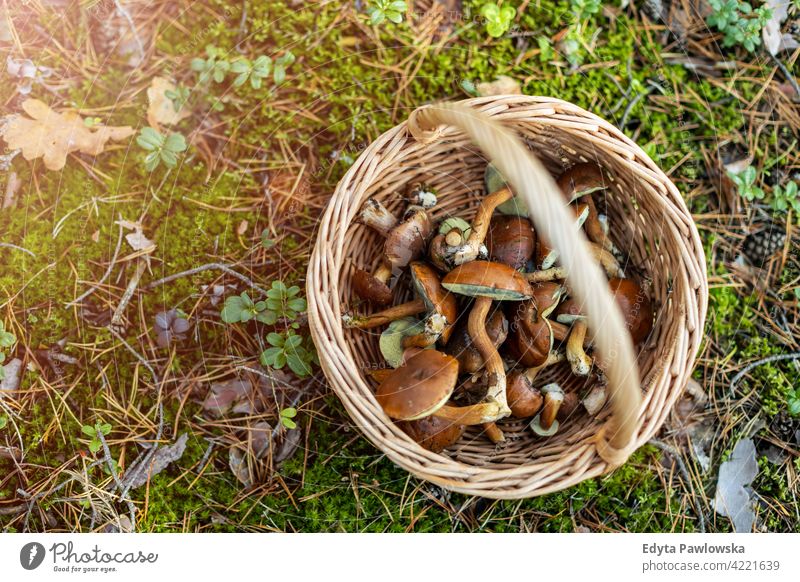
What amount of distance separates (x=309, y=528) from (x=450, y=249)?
93 cm

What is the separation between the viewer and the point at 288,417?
1833mm

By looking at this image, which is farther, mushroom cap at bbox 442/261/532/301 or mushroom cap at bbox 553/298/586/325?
mushroom cap at bbox 553/298/586/325

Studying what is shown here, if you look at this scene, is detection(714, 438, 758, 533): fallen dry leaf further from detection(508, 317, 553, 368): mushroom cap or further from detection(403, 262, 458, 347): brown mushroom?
detection(403, 262, 458, 347): brown mushroom

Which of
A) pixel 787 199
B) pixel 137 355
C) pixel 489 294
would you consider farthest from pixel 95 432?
pixel 787 199

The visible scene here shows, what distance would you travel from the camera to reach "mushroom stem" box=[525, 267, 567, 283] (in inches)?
67.5

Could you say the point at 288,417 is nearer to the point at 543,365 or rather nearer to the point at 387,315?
the point at 387,315

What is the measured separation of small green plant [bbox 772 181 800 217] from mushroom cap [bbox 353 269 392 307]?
140 cm

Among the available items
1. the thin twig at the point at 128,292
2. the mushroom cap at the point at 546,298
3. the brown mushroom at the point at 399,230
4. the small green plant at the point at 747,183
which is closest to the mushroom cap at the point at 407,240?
the brown mushroom at the point at 399,230

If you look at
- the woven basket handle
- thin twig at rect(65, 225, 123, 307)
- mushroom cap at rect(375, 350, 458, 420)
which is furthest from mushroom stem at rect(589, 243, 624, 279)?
thin twig at rect(65, 225, 123, 307)

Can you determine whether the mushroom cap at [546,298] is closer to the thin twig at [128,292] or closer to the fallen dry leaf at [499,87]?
the fallen dry leaf at [499,87]

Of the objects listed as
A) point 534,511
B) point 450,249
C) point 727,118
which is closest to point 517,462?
point 534,511

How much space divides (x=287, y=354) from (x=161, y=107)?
0.94 meters
